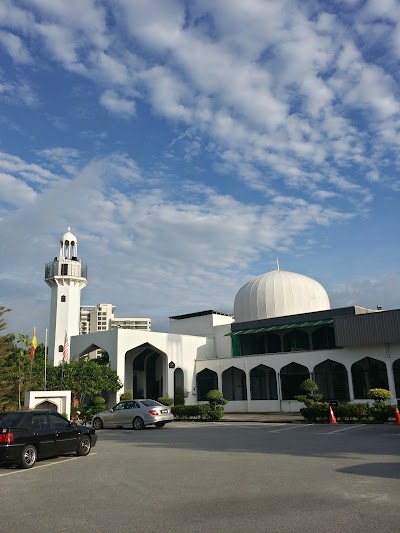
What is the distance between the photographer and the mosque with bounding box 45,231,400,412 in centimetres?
2934

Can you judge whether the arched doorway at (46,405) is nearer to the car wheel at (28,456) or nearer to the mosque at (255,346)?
the car wheel at (28,456)

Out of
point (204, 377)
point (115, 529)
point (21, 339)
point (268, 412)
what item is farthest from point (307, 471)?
point (204, 377)

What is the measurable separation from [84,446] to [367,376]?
2189 centimetres

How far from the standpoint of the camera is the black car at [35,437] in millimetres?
10102

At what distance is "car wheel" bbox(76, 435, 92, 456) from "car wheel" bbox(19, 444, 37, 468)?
1.59 meters

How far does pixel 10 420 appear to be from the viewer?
10.5 meters

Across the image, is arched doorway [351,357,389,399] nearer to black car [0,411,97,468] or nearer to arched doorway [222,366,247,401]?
arched doorway [222,366,247,401]

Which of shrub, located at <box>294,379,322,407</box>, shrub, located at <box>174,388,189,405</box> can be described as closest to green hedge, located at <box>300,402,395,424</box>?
shrub, located at <box>294,379,322,407</box>

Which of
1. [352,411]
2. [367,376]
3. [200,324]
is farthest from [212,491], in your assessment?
[200,324]

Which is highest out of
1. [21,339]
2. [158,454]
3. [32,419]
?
[21,339]

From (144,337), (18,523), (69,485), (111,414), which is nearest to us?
(18,523)

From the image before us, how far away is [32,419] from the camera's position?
10.8 meters

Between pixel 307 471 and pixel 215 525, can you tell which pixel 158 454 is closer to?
pixel 307 471

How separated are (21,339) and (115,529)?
1128 inches
